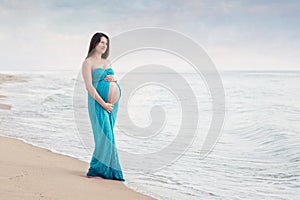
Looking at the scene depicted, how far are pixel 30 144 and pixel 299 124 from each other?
815cm

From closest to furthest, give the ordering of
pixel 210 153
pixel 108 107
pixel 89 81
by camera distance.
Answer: pixel 89 81 → pixel 108 107 → pixel 210 153

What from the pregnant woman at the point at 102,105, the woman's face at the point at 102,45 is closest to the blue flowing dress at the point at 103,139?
the pregnant woman at the point at 102,105

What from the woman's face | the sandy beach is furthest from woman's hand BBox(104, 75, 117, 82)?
the sandy beach

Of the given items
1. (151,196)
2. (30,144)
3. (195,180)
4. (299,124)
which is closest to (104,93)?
(151,196)

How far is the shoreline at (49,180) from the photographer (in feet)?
12.7

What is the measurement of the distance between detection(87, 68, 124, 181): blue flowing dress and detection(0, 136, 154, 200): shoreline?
5.1 inches

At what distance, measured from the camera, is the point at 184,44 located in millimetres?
5910

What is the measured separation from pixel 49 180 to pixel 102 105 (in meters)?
1.11

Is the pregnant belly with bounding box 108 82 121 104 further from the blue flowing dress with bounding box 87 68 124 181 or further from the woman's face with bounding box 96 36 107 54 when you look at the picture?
the woman's face with bounding box 96 36 107 54

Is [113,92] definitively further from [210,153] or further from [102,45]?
[210,153]

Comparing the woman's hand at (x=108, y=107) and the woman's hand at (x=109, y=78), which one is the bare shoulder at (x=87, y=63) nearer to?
the woman's hand at (x=109, y=78)

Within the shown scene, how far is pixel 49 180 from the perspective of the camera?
4.40m

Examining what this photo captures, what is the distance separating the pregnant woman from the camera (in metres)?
4.79

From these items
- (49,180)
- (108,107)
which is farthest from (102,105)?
(49,180)
